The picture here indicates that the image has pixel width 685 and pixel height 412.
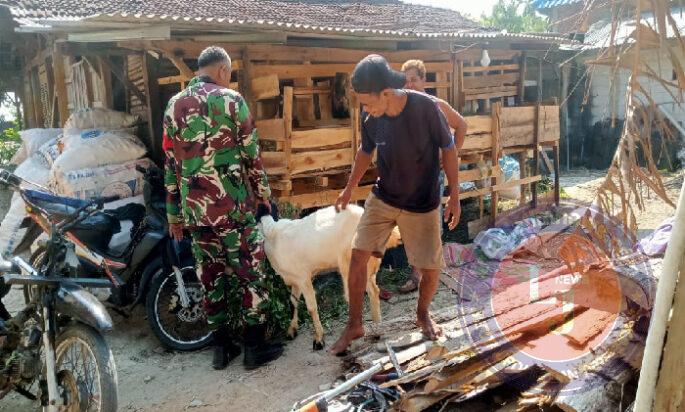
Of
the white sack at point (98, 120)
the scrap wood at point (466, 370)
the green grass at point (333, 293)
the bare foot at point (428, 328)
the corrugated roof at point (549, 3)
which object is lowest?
the green grass at point (333, 293)

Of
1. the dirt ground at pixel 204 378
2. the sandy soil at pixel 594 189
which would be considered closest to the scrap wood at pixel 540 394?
the dirt ground at pixel 204 378

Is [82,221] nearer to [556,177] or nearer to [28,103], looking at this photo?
[556,177]

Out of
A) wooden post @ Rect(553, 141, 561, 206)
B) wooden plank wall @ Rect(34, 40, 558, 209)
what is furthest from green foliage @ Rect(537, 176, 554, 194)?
wooden plank wall @ Rect(34, 40, 558, 209)

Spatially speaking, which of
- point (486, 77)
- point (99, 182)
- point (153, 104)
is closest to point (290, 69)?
point (153, 104)

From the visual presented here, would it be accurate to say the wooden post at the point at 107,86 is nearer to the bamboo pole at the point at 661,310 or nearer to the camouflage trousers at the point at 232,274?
the camouflage trousers at the point at 232,274

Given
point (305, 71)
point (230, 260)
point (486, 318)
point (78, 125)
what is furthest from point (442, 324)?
point (78, 125)

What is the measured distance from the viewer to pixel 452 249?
6734 mm

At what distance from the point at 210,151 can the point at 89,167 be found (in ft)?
9.25

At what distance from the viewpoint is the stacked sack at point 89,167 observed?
5699 millimetres

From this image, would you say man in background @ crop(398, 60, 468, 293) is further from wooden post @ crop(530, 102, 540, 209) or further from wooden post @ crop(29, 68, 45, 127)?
wooden post @ crop(29, 68, 45, 127)

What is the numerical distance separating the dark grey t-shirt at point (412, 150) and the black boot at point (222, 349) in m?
1.63

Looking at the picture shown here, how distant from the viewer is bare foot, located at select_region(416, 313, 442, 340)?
3623 mm

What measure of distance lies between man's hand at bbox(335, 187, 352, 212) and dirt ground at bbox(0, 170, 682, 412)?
3.73 ft

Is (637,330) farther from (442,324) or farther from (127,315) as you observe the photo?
(127,315)
